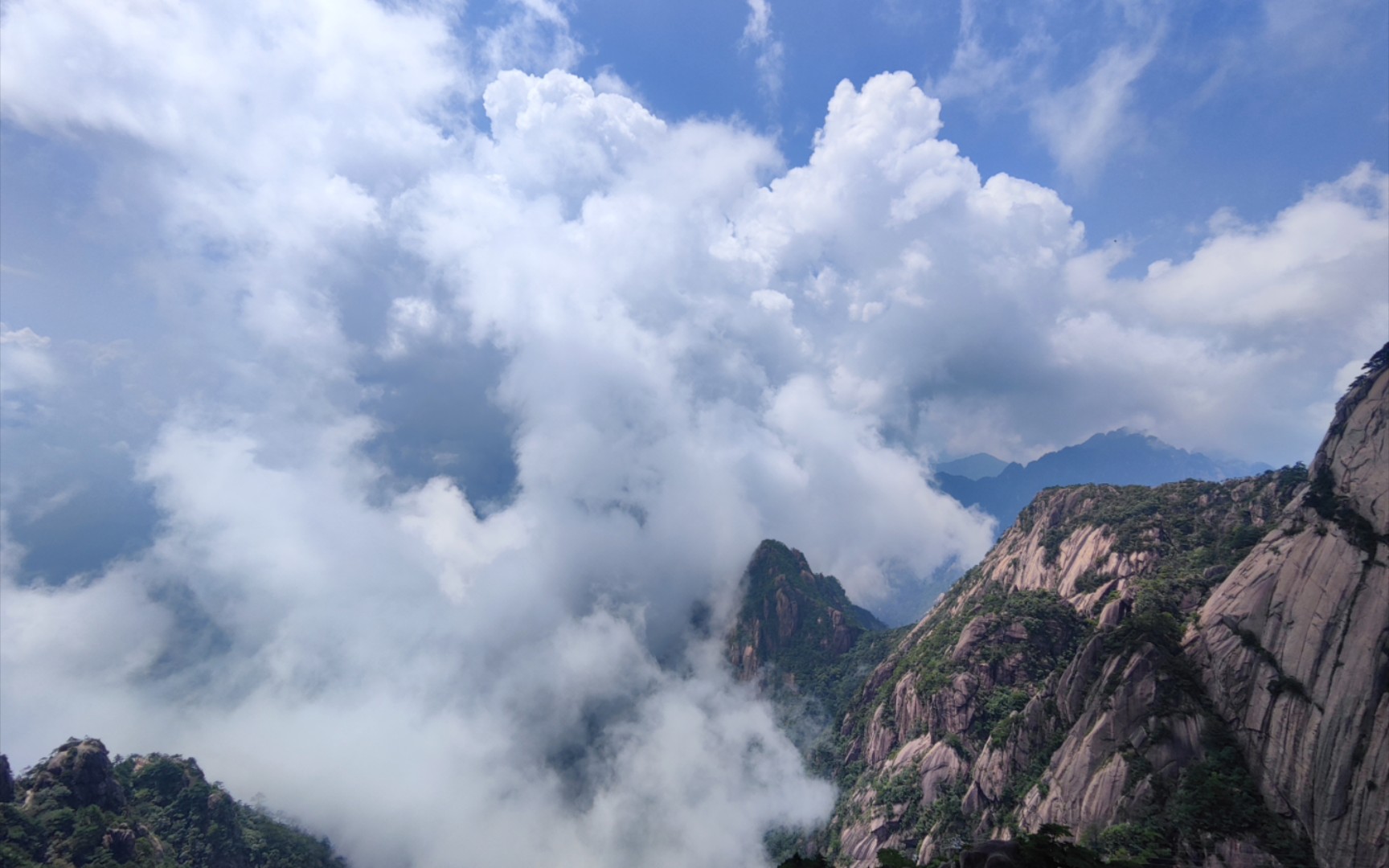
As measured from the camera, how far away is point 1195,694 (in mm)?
71062

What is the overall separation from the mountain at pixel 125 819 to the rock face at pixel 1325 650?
Result: 593 feet

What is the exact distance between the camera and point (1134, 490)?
149750mm

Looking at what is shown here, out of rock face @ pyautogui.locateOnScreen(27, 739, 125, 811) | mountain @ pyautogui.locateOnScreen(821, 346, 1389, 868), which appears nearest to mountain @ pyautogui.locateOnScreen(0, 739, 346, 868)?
rock face @ pyautogui.locateOnScreen(27, 739, 125, 811)

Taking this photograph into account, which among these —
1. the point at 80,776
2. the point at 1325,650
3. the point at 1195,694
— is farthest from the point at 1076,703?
the point at 80,776

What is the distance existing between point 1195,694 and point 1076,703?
20965 millimetres

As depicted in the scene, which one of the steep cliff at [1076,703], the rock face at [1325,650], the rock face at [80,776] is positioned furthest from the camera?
the rock face at [80,776]

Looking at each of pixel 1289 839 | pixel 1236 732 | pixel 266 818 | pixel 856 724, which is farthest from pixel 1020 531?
pixel 266 818

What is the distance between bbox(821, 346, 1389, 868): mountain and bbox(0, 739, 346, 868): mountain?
145007 mm

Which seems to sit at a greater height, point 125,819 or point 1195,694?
point 1195,694

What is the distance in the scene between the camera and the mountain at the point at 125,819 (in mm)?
107562

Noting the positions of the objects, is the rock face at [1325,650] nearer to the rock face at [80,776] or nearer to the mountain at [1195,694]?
the mountain at [1195,694]

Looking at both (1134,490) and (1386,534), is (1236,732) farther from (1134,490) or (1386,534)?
(1134,490)

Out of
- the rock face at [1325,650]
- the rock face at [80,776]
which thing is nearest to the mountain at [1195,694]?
the rock face at [1325,650]

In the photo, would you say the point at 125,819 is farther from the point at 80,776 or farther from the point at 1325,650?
the point at 1325,650
